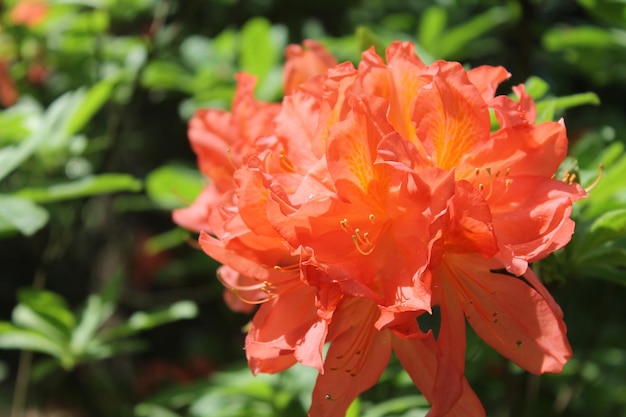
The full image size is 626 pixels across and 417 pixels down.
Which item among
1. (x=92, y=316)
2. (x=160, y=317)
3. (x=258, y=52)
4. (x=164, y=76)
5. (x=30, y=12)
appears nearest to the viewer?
(x=160, y=317)

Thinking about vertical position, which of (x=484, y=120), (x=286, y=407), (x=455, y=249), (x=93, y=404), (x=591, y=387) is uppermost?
(x=484, y=120)

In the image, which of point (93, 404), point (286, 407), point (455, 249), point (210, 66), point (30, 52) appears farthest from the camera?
point (93, 404)

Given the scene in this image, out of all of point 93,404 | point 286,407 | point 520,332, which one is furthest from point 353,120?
point 93,404

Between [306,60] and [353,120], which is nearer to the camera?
[353,120]

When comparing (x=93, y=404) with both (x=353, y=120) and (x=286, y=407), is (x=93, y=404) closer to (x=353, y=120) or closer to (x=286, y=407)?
(x=286, y=407)

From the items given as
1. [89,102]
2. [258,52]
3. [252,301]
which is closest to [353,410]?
[252,301]

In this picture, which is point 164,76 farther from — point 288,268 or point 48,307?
point 288,268

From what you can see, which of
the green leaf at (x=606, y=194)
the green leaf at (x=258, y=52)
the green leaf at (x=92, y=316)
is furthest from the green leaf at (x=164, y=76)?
the green leaf at (x=606, y=194)

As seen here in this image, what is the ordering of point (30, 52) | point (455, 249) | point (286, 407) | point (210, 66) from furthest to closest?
point (30, 52) → point (210, 66) → point (286, 407) → point (455, 249)
